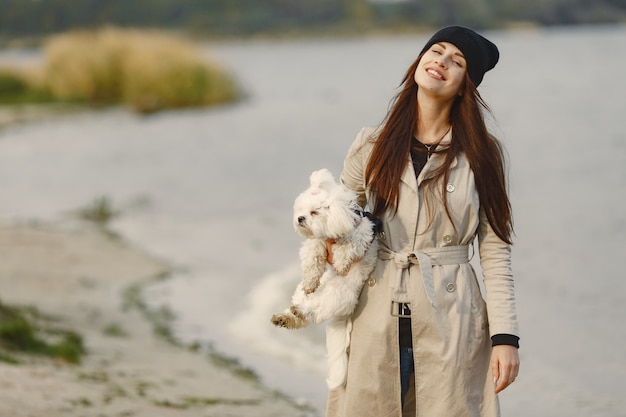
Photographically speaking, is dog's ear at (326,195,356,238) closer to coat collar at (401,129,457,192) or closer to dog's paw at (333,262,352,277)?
dog's paw at (333,262,352,277)

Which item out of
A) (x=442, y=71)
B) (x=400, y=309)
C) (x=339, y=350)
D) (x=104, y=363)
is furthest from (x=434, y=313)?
(x=104, y=363)

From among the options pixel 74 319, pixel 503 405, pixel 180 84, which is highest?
pixel 180 84

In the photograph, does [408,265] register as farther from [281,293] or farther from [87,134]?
[87,134]

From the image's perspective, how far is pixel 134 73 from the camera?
33.4 meters

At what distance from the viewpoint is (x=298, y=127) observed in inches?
1024

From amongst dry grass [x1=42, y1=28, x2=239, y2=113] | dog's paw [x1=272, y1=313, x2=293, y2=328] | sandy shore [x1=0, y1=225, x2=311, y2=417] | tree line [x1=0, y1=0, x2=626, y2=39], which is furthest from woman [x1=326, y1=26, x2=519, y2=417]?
tree line [x1=0, y1=0, x2=626, y2=39]

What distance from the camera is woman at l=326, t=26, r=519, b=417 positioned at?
276 cm

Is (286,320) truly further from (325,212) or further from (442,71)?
(442,71)

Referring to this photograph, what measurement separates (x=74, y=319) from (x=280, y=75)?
46.5m

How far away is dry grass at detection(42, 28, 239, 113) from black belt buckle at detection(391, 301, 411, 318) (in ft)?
96.0

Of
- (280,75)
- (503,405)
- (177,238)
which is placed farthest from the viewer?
(280,75)

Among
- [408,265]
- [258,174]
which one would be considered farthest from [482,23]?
[408,265]

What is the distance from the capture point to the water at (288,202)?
23.6 ft

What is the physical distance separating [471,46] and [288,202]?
11725 millimetres
